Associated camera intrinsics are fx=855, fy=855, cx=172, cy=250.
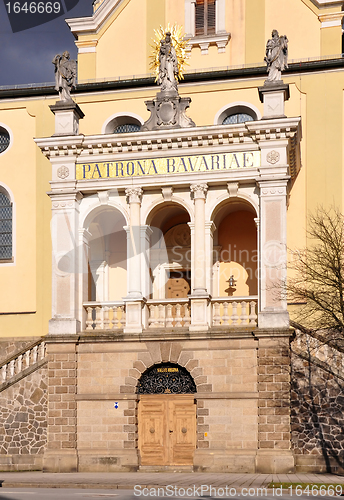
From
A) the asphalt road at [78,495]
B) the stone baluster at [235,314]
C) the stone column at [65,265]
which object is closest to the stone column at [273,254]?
the stone baluster at [235,314]

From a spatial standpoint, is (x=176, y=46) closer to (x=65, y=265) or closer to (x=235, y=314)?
(x=65, y=265)

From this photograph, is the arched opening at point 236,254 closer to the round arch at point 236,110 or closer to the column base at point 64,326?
the round arch at point 236,110

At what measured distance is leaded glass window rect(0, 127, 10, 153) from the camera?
33688mm

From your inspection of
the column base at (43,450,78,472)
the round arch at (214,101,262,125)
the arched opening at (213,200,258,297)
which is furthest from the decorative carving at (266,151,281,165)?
the column base at (43,450,78,472)

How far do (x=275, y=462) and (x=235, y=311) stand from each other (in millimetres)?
4795

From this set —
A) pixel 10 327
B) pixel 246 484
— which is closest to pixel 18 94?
pixel 10 327

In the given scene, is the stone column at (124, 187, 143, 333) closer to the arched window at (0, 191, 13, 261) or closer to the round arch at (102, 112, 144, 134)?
the round arch at (102, 112, 144, 134)

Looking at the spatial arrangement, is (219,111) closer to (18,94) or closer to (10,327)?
(18,94)

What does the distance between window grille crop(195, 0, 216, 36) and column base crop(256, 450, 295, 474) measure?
17.0 m

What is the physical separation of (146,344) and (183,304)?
177 centimetres

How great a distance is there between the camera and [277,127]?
87.8 feet

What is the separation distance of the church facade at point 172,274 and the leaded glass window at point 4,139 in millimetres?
1874

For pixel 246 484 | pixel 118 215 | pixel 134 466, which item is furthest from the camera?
pixel 118 215

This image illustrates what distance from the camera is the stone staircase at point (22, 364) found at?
2742 centimetres
